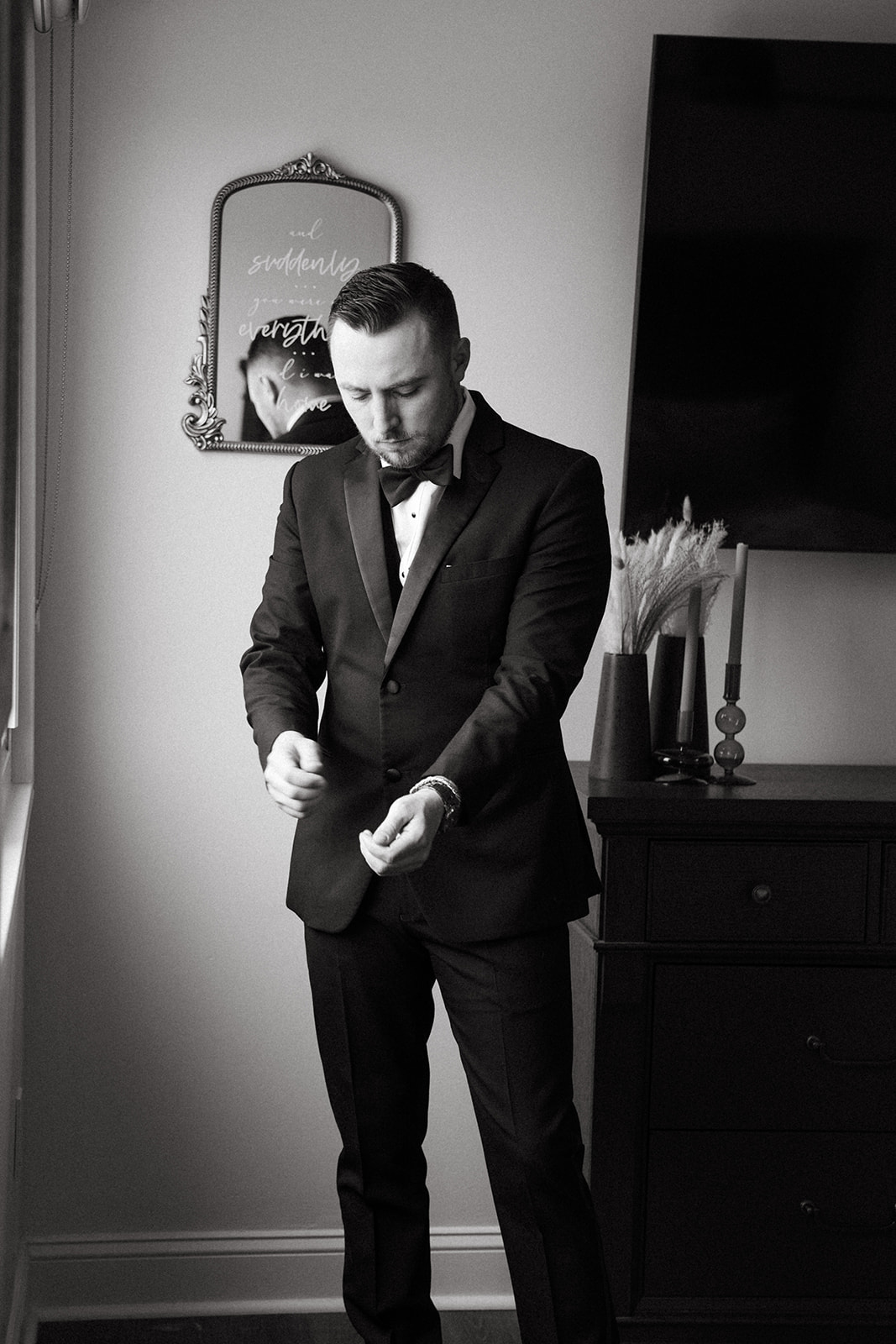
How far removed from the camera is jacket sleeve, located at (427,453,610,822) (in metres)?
1.82

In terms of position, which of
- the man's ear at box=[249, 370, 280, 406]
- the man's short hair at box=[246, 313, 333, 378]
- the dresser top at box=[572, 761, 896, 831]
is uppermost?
the man's short hair at box=[246, 313, 333, 378]

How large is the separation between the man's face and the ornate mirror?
0.78m

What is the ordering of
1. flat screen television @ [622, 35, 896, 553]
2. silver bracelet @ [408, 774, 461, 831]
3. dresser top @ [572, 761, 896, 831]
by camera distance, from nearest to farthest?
silver bracelet @ [408, 774, 461, 831]
dresser top @ [572, 761, 896, 831]
flat screen television @ [622, 35, 896, 553]

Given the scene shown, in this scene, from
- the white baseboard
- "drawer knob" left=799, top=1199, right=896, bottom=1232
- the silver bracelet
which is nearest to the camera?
the silver bracelet

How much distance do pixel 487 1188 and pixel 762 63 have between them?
2.17 m

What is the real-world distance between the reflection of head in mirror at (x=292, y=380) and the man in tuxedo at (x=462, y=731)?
623 mm

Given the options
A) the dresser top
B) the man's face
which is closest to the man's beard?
the man's face

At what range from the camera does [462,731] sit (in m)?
1.81

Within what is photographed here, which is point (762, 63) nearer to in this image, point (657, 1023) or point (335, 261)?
point (335, 261)

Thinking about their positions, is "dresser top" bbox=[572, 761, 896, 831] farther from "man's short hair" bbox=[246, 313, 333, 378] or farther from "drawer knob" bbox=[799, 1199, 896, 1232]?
"man's short hair" bbox=[246, 313, 333, 378]

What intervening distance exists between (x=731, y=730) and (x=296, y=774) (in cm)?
104

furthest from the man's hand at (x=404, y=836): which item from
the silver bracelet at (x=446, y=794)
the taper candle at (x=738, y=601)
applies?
the taper candle at (x=738, y=601)

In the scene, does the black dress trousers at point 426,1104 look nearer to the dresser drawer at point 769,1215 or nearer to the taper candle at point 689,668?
the dresser drawer at point 769,1215

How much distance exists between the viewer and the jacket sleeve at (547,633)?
1815 mm
